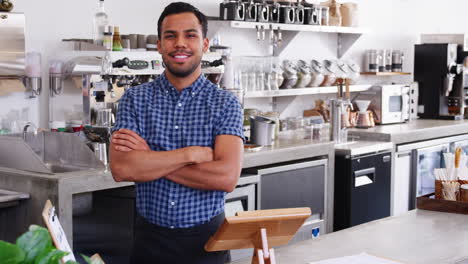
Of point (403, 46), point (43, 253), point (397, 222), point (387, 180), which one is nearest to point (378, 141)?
point (387, 180)

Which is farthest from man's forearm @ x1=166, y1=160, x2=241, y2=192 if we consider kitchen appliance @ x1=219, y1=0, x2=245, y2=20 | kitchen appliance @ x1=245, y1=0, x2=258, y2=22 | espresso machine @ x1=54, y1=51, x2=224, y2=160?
kitchen appliance @ x1=245, y1=0, x2=258, y2=22

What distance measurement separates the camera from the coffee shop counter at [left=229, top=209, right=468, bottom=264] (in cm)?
247

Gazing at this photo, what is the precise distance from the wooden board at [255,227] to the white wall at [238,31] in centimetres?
260

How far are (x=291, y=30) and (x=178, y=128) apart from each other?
11.7ft

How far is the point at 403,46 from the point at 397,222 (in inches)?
200

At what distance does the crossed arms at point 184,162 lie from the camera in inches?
98.3

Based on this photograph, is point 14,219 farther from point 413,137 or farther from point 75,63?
point 413,137

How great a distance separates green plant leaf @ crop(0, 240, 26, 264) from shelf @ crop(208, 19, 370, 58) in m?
4.29

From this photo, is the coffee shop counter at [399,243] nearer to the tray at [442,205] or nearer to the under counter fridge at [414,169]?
the tray at [442,205]

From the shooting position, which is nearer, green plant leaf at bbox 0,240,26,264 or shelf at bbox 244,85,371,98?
green plant leaf at bbox 0,240,26,264

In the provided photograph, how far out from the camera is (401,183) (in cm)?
605

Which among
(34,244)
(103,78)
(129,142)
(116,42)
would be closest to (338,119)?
(116,42)

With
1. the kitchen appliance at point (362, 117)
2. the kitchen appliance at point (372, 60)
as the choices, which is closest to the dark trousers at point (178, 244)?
the kitchen appliance at point (362, 117)

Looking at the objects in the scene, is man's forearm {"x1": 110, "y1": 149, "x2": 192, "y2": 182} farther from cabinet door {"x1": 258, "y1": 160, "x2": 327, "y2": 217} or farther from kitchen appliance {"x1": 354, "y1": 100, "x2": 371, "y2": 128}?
kitchen appliance {"x1": 354, "y1": 100, "x2": 371, "y2": 128}
